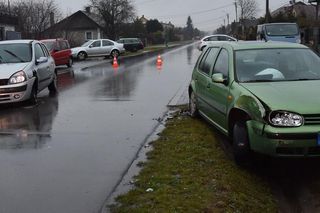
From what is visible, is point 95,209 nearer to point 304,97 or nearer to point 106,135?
point 304,97

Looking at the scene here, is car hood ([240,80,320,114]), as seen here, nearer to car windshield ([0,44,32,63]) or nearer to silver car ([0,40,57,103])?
silver car ([0,40,57,103])

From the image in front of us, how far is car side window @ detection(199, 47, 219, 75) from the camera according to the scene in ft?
27.8

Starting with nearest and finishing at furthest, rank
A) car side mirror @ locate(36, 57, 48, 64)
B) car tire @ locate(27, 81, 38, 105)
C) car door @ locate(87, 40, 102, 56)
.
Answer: car tire @ locate(27, 81, 38, 105)
car side mirror @ locate(36, 57, 48, 64)
car door @ locate(87, 40, 102, 56)

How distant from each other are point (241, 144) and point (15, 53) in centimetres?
858

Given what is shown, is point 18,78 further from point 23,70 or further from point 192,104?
point 192,104

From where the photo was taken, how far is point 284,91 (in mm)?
6195

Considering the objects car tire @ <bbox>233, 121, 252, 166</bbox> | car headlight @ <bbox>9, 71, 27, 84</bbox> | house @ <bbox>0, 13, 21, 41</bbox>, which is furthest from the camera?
house @ <bbox>0, 13, 21, 41</bbox>

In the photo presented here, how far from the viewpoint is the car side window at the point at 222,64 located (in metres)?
7.51

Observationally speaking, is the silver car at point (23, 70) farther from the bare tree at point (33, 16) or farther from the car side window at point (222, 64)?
the bare tree at point (33, 16)

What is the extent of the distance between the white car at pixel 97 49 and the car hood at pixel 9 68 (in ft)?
84.2

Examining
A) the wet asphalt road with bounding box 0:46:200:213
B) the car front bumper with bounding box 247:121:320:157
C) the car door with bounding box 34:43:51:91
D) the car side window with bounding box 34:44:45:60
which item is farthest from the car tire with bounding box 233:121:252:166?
the car side window with bounding box 34:44:45:60

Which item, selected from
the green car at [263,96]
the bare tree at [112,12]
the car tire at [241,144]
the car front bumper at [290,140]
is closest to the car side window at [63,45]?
the green car at [263,96]

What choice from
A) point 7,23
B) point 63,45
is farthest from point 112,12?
point 63,45

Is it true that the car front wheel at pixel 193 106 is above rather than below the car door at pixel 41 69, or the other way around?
below
